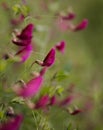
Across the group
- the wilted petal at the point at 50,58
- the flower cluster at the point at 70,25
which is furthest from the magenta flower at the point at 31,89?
the flower cluster at the point at 70,25

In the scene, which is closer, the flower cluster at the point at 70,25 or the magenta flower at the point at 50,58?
the magenta flower at the point at 50,58

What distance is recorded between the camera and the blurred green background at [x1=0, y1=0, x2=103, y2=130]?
9.11 ft

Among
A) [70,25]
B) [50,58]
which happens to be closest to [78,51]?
[70,25]

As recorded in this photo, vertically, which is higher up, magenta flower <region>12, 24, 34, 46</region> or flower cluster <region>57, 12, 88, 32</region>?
magenta flower <region>12, 24, 34, 46</region>

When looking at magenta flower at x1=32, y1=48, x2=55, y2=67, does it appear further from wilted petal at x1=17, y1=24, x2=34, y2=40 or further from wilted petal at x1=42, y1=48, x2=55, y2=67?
wilted petal at x1=17, y1=24, x2=34, y2=40

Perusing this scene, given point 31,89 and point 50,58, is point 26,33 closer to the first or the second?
point 50,58

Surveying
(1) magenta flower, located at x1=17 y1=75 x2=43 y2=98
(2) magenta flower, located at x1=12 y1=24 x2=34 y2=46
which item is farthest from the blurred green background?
(1) magenta flower, located at x1=17 y1=75 x2=43 y2=98

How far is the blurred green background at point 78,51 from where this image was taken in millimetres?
2777

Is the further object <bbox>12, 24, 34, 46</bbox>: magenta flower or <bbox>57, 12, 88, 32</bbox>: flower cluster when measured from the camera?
<bbox>57, 12, 88, 32</bbox>: flower cluster

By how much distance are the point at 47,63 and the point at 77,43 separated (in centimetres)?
328

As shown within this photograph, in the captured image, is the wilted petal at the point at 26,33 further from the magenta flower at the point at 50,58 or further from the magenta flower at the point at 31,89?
the magenta flower at the point at 31,89

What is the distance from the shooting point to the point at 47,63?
2.01 meters

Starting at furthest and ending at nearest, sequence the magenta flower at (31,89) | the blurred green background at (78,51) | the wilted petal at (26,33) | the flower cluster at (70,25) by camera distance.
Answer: the blurred green background at (78,51), the flower cluster at (70,25), the wilted petal at (26,33), the magenta flower at (31,89)

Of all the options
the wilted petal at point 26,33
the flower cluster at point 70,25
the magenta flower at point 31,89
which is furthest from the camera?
the flower cluster at point 70,25
